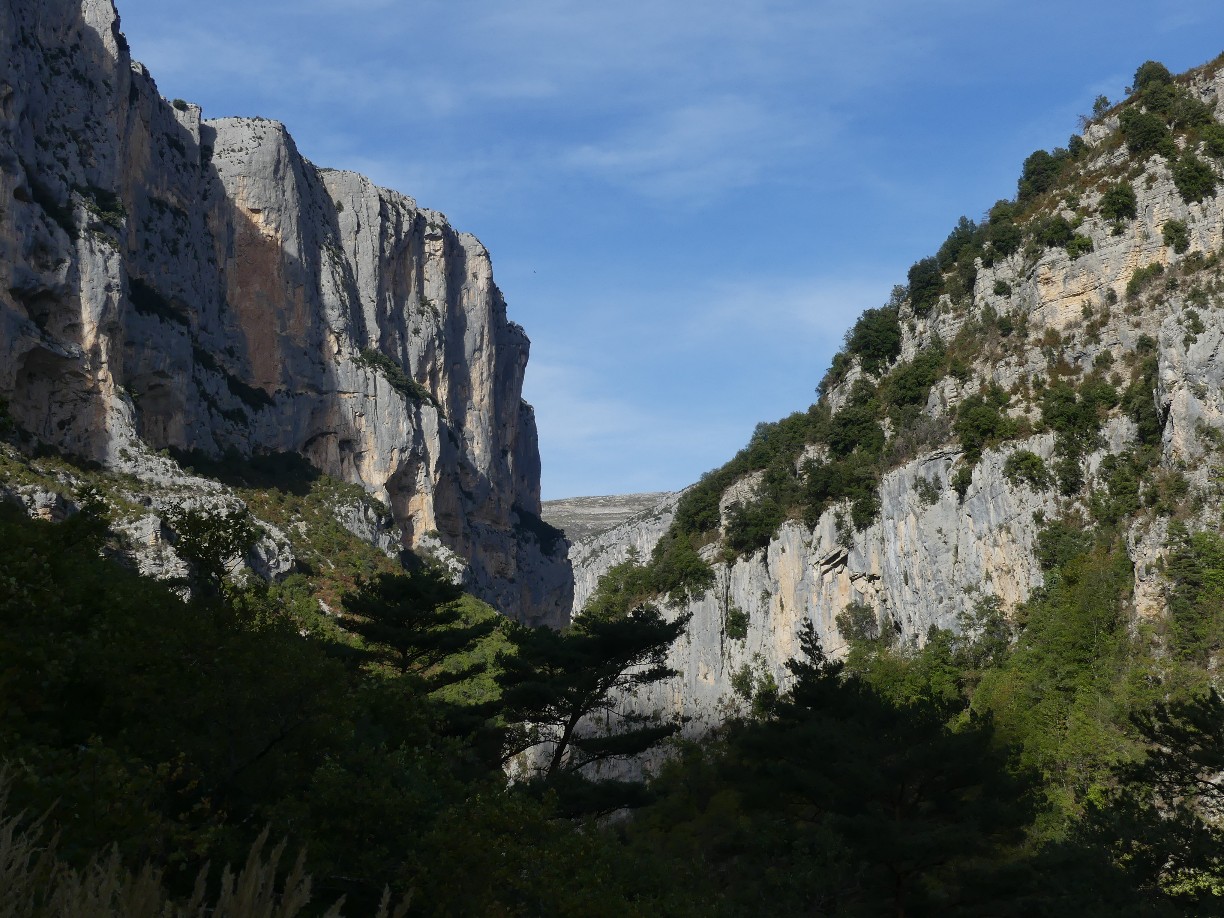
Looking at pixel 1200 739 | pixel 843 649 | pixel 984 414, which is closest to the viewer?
pixel 1200 739

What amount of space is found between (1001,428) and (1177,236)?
1303cm

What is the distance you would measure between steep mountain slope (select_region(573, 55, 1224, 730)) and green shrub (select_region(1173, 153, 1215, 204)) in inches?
3.9

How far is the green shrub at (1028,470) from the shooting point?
53375mm

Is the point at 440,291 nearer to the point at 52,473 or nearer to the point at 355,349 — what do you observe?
the point at 355,349

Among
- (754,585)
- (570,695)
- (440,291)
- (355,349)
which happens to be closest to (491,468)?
(440,291)

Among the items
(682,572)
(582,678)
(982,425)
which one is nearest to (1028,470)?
(982,425)

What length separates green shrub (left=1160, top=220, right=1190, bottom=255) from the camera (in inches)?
2192

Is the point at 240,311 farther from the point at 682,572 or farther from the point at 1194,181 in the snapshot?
the point at 1194,181

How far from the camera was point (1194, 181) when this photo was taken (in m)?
56.2

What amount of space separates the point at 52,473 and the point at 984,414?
150 feet

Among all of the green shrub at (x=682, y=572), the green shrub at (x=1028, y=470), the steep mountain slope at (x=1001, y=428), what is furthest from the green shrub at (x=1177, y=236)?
the green shrub at (x=682, y=572)

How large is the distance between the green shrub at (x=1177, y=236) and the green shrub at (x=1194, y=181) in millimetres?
1366

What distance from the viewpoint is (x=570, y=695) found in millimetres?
30922

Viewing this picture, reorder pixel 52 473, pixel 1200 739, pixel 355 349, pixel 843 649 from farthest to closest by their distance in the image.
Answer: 1. pixel 355 349
2. pixel 843 649
3. pixel 52 473
4. pixel 1200 739
